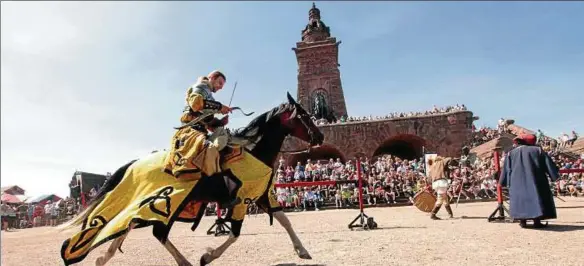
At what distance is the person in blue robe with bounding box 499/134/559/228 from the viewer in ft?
24.3

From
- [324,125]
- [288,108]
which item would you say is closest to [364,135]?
[324,125]

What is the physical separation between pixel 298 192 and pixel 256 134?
14006 mm

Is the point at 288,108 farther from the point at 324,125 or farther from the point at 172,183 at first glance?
the point at 324,125

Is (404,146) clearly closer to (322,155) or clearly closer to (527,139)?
(322,155)

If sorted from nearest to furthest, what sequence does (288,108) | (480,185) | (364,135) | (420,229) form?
(288,108), (420,229), (480,185), (364,135)

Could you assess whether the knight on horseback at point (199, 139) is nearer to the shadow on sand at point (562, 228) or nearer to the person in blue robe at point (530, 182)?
the person in blue robe at point (530, 182)

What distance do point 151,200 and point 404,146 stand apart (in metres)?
29.5

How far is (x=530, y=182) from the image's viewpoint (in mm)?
7566

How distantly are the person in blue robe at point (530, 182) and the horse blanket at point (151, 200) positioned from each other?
520cm

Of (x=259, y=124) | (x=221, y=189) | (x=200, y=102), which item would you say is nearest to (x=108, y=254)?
(x=221, y=189)

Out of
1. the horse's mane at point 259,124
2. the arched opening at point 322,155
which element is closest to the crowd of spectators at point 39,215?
the arched opening at point 322,155

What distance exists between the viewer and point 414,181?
64.0ft

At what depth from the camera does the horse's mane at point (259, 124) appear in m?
5.42

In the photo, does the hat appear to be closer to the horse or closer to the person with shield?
the person with shield
